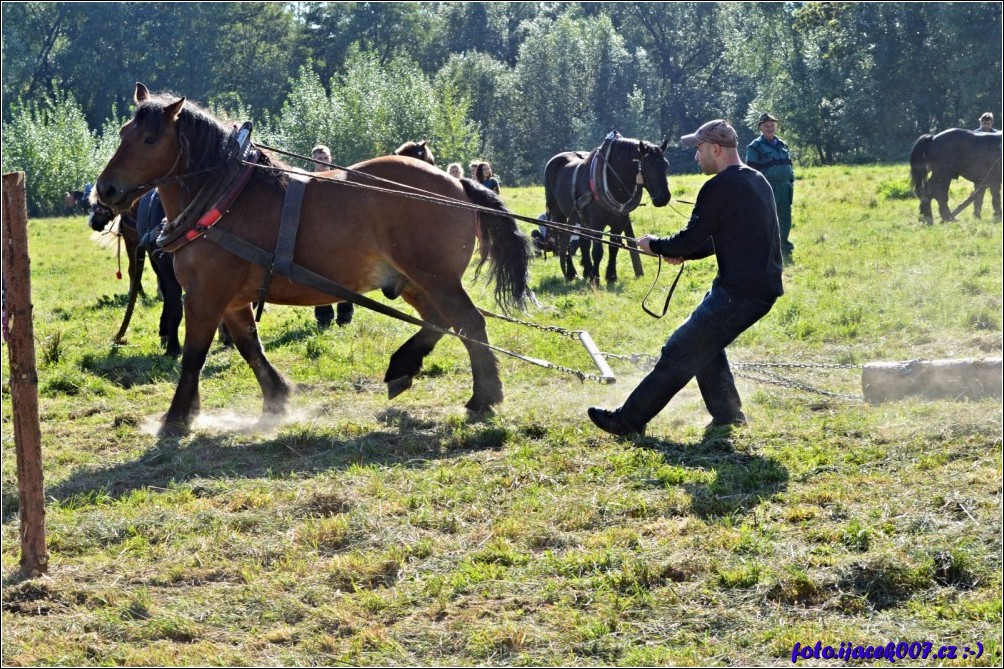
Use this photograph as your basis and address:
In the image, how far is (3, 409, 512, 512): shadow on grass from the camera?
6879 millimetres

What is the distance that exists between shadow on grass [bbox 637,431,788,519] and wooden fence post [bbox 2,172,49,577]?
3.07 m

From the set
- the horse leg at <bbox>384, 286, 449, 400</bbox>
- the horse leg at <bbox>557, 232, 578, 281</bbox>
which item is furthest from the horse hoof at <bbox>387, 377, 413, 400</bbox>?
the horse leg at <bbox>557, 232, 578, 281</bbox>

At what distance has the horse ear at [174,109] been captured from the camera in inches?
300

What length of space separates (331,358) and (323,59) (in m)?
67.4

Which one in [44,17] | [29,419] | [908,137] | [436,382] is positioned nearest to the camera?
[29,419]

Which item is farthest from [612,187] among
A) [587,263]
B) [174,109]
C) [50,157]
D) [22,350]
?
[50,157]

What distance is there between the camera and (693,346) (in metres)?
6.91

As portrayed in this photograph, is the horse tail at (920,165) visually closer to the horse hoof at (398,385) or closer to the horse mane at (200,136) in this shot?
the horse hoof at (398,385)

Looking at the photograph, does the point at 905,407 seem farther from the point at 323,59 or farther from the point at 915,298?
the point at 323,59

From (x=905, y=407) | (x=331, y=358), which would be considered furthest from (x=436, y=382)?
(x=905, y=407)

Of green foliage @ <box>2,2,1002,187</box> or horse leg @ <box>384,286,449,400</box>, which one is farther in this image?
green foliage @ <box>2,2,1002,187</box>

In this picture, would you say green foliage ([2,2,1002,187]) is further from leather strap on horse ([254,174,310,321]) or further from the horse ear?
the horse ear

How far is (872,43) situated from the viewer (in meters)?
52.0

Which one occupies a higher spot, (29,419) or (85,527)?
(29,419)
